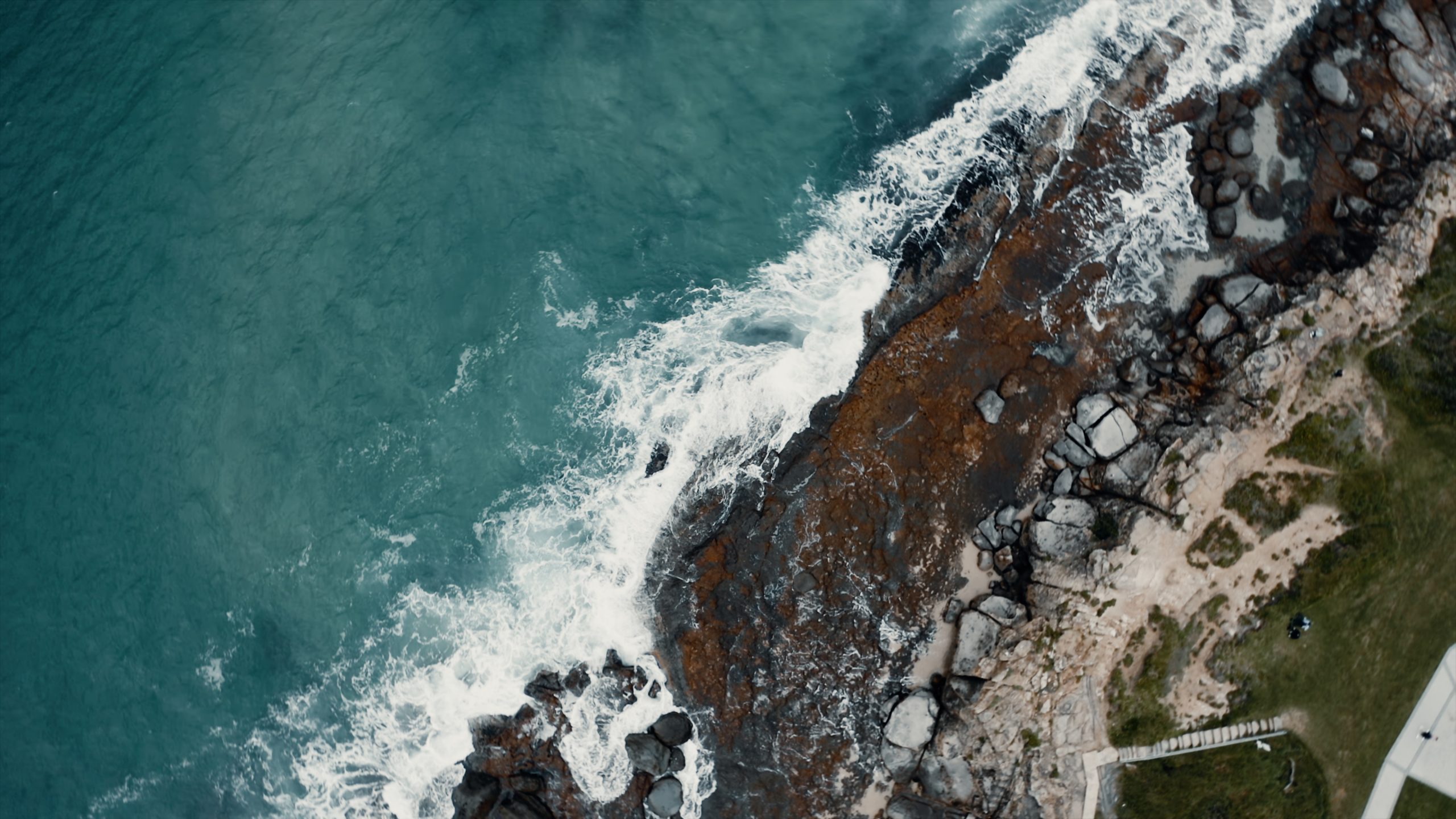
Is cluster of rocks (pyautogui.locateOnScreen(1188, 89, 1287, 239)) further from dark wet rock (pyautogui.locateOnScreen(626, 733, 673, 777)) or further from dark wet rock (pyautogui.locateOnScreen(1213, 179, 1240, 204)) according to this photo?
dark wet rock (pyautogui.locateOnScreen(626, 733, 673, 777))

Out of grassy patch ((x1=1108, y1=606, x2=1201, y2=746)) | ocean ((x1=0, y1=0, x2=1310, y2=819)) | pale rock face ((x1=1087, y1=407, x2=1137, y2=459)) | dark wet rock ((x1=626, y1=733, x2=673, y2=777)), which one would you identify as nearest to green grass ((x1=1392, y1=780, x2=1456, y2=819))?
grassy patch ((x1=1108, y1=606, x2=1201, y2=746))

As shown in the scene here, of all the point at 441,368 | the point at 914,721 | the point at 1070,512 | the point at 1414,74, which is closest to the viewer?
the point at 1070,512

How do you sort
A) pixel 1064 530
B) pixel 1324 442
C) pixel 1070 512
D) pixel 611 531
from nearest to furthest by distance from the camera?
pixel 1324 442, pixel 1064 530, pixel 1070 512, pixel 611 531

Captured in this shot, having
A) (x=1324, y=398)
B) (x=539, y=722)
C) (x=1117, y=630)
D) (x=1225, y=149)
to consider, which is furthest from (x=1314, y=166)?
→ (x=539, y=722)

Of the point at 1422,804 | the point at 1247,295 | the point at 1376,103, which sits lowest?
the point at 1422,804

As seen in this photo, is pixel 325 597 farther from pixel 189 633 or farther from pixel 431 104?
pixel 431 104

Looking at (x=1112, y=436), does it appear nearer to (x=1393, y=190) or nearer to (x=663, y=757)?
(x=1393, y=190)

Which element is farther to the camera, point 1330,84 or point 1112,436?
point 1330,84

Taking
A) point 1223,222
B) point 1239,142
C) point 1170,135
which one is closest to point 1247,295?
point 1223,222
